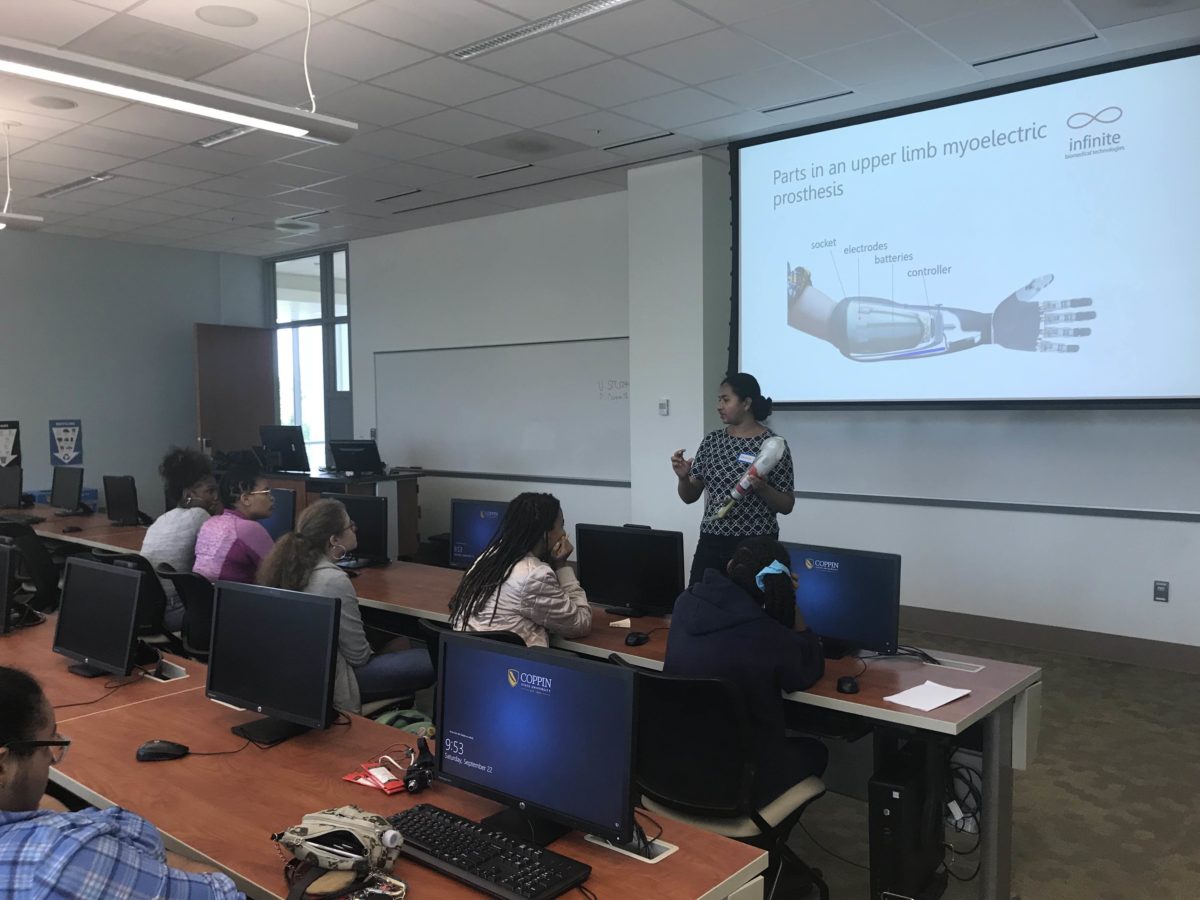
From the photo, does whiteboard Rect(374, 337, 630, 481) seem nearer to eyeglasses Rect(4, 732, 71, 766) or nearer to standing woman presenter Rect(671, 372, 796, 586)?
standing woman presenter Rect(671, 372, 796, 586)

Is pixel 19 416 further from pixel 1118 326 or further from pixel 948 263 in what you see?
pixel 1118 326

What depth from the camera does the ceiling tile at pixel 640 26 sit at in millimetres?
3955

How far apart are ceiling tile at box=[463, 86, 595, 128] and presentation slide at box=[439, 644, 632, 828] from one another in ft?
12.7

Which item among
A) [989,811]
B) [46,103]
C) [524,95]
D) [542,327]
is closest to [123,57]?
[46,103]

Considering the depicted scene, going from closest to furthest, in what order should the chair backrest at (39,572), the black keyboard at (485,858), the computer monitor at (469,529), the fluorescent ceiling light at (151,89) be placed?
the black keyboard at (485,858) < the fluorescent ceiling light at (151,89) < the computer monitor at (469,529) < the chair backrest at (39,572)

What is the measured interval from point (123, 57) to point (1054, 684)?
5633 mm

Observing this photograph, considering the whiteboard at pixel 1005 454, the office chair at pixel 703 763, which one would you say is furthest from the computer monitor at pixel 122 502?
the office chair at pixel 703 763

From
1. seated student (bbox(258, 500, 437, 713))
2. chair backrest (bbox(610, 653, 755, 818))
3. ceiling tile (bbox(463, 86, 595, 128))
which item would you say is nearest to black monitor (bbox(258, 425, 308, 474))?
ceiling tile (bbox(463, 86, 595, 128))

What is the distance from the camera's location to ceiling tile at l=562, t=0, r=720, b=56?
3.96 meters

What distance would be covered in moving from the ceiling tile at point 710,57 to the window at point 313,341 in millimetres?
5879

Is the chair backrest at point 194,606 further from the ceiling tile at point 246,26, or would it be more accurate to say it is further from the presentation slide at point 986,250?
the presentation slide at point 986,250

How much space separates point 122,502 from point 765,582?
5.90 meters

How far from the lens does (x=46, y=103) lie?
5.07m

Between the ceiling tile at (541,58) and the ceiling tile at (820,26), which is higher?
the ceiling tile at (820,26)
